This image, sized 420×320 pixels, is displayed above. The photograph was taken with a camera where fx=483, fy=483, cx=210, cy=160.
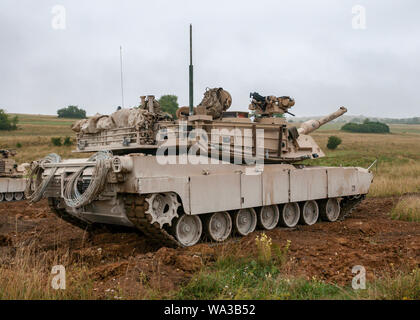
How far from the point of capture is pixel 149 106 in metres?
11.1

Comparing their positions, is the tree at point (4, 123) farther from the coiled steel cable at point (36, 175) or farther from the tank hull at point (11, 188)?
the coiled steel cable at point (36, 175)

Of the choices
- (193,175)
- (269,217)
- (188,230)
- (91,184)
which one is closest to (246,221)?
(269,217)

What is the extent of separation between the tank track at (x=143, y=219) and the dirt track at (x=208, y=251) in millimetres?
348

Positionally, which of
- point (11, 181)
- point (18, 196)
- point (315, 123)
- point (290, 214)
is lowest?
point (18, 196)

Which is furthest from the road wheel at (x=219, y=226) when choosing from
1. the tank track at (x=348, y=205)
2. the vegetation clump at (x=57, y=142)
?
the vegetation clump at (x=57, y=142)

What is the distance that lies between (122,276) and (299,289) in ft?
7.70

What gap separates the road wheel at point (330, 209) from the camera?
1344 centimetres

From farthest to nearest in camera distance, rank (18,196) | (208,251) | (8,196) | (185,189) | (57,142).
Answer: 1. (57,142)
2. (18,196)
3. (8,196)
4. (185,189)
5. (208,251)

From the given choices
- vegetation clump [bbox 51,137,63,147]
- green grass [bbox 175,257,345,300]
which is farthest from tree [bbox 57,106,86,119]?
green grass [bbox 175,257,345,300]

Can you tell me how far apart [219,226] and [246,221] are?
3.29ft

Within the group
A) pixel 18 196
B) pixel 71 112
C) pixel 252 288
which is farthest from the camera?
pixel 71 112

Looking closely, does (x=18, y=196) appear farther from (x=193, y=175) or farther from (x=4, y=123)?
(x=4, y=123)

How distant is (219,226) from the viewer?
1022cm

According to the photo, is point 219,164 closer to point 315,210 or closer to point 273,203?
point 273,203
